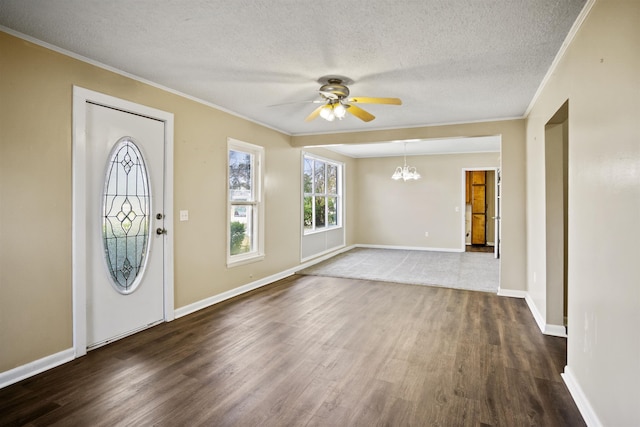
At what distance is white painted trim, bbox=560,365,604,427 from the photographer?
188 cm

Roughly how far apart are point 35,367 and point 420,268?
Answer: 219 inches

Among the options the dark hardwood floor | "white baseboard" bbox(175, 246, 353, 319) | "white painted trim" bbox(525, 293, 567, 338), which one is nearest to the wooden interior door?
"white baseboard" bbox(175, 246, 353, 319)

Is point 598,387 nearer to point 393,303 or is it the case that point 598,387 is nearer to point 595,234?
point 595,234

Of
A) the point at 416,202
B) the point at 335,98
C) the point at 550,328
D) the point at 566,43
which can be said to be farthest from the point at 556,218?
the point at 416,202

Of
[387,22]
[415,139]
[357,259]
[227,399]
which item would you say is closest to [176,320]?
[227,399]

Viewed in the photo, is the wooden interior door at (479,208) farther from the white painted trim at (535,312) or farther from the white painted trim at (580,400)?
the white painted trim at (580,400)

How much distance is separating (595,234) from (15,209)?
366 cm

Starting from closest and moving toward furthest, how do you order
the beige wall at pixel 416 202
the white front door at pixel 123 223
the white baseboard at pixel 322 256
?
the white front door at pixel 123 223, the white baseboard at pixel 322 256, the beige wall at pixel 416 202

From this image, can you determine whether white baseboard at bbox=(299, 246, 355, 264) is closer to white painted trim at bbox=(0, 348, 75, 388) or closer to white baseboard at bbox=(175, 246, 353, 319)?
white baseboard at bbox=(175, 246, 353, 319)

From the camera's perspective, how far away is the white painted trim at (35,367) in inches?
93.0

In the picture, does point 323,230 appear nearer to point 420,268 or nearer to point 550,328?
point 420,268

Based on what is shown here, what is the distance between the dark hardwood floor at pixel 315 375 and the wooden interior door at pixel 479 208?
6.17m

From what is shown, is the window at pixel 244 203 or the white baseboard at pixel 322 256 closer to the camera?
the window at pixel 244 203

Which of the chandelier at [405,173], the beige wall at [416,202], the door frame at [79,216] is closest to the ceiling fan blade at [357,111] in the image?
the door frame at [79,216]
